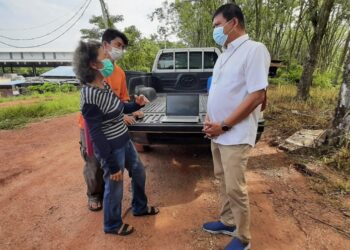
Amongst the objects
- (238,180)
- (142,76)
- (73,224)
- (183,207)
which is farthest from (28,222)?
(142,76)

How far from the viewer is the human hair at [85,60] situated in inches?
82.4

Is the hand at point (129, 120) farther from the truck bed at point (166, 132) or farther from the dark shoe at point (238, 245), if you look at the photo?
the dark shoe at point (238, 245)

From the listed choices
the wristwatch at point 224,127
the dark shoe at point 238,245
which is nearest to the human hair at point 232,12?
the wristwatch at point 224,127

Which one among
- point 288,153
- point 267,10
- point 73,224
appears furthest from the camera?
point 267,10

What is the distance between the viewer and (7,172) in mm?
4004

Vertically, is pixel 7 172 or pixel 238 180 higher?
pixel 238 180

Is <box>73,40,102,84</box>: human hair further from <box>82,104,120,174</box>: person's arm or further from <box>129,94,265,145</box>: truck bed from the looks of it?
<box>129,94,265,145</box>: truck bed

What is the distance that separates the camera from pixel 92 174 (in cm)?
291

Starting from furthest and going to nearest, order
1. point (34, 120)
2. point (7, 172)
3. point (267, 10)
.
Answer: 1. point (267, 10)
2. point (34, 120)
3. point (7, 172)

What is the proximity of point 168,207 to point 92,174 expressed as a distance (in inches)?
36.6

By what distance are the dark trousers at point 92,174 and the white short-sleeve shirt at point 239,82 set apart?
1.47m

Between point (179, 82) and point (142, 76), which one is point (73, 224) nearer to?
point (142, 76)

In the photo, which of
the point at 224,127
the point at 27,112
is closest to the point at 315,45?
the point at 224,127

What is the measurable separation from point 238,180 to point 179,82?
12.9 ft
